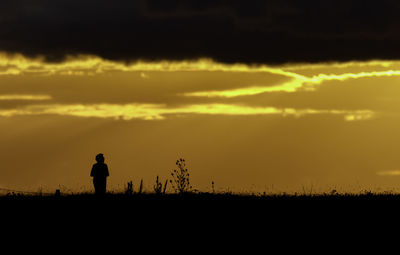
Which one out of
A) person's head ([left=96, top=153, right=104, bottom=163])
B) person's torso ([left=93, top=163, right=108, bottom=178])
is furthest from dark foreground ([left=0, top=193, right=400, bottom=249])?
person's head ([left=96, top=153, right=104, bottom=163])

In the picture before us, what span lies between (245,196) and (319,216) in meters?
7.36

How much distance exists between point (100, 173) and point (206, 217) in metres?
6.33

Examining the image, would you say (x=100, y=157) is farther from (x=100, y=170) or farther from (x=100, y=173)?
(x=100, y=173)

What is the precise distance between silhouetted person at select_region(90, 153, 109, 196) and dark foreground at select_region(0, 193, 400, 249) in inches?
24.7

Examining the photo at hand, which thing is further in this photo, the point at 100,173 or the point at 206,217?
the point at 100,173

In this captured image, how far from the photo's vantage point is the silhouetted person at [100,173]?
35.3 m

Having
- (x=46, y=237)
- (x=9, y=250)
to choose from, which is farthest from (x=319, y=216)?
(x=9, y=250)

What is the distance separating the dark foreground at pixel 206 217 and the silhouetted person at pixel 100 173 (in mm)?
628

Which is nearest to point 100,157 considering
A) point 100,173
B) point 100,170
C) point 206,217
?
point 100,170

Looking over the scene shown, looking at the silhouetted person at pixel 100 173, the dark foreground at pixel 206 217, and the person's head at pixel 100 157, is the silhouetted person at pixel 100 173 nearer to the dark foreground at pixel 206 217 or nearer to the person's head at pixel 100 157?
the person's head at pixel 100 157

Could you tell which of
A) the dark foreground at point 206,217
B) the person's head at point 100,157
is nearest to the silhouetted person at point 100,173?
the person's head at point 100,157

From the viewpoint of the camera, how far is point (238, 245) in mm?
24656

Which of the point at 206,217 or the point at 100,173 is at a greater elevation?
the point at 100,173

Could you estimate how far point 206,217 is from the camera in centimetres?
3062
